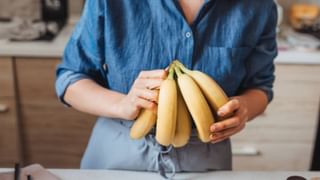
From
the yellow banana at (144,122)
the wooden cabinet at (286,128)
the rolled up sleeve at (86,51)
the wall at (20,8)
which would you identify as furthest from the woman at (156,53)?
the wall at (20,8)

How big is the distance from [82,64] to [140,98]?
0.26 m

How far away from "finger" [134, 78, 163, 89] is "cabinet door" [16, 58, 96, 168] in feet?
3.33

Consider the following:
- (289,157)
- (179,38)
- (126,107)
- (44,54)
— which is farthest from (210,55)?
(289,157)

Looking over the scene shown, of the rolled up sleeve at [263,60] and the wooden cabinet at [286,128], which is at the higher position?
the rolled up sleeve at [263,60]

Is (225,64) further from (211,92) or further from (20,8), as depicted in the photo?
(20,8)

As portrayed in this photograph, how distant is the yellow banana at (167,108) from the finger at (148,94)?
1 centimetres

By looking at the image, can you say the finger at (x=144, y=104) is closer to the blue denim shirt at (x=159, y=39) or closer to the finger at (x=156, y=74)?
the finger at (x=156, y=74)

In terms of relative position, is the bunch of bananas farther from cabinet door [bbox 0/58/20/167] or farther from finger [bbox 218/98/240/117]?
cabinet door [bbox 0/58/20/167]

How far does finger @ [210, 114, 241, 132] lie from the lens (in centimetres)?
83

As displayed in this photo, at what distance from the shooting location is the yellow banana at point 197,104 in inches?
32.0

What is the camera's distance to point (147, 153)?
1064 mm

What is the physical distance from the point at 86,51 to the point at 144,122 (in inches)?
10.8

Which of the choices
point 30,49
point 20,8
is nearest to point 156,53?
point 30,49

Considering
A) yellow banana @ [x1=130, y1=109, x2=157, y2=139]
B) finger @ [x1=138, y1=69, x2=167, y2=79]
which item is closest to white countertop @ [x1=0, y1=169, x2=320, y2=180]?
yellow banana @ [x1=130, y1=109, x2=157, y2=139]
